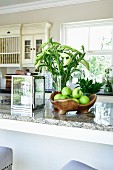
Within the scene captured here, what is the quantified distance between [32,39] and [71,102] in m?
3.13

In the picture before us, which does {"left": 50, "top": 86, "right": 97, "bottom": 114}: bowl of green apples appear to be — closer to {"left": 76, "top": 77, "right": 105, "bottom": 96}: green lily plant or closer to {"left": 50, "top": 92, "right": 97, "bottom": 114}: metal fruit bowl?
{"left": 50, "top": 92, "right": 97, "bottom": 114}: metal fruit bowl

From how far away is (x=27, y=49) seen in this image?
4.27 m

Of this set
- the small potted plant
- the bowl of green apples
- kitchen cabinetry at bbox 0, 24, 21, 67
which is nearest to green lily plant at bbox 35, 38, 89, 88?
the bowl of green apples

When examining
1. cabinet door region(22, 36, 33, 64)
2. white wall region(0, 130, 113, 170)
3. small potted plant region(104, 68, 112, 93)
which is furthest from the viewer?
cabinet door region(22, 36, 33, 64)

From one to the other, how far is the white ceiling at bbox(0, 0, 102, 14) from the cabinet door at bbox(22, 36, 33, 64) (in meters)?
0.66

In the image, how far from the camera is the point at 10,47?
14.5 feet

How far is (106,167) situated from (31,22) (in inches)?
141

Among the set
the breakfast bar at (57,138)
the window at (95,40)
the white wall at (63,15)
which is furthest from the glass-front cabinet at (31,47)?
the breakfast bar at (57,138)

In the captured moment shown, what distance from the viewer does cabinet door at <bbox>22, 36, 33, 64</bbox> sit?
420 centimetres

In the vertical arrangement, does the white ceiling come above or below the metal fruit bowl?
above

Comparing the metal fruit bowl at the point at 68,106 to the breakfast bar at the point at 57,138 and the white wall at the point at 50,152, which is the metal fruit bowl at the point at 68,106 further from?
the white wall at the point at 50,152

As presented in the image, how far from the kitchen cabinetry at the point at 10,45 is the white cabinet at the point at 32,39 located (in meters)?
0.11

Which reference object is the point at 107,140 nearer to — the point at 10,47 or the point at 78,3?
the point at 78,3

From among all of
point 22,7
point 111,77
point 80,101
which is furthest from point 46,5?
point 80,101
